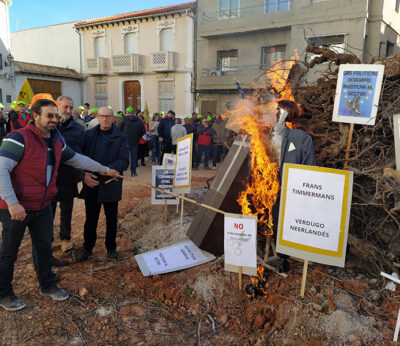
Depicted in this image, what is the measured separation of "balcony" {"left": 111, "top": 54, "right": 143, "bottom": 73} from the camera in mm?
24938

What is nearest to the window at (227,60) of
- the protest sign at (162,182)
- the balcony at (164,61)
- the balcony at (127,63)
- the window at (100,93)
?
the balcony at (164,61)

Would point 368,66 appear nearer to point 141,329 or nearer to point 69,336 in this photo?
point 141,329

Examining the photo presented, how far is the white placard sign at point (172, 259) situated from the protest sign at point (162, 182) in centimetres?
144

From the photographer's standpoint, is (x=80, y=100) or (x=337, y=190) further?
(x=80, y=100)

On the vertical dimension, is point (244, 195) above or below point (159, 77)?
below

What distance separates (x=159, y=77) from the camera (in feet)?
81.0

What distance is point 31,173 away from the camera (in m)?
3.33

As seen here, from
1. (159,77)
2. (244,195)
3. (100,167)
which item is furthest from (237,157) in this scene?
(159,77)

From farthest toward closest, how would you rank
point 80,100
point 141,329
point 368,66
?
point 80,100 < point 368,66 < point 141,329

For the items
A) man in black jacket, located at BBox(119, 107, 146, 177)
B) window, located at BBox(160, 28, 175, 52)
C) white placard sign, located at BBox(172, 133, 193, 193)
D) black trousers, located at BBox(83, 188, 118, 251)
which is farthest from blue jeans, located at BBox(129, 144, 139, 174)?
window, located at BBox(160, 28, 175, 52)

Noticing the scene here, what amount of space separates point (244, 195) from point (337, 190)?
1351 millimetres

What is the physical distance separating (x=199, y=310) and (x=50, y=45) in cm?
3340

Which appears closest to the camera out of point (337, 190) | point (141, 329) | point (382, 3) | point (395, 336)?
point (395, 336)

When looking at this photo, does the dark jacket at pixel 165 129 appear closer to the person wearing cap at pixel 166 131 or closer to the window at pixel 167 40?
the person wearing cap at pixel 166 131
